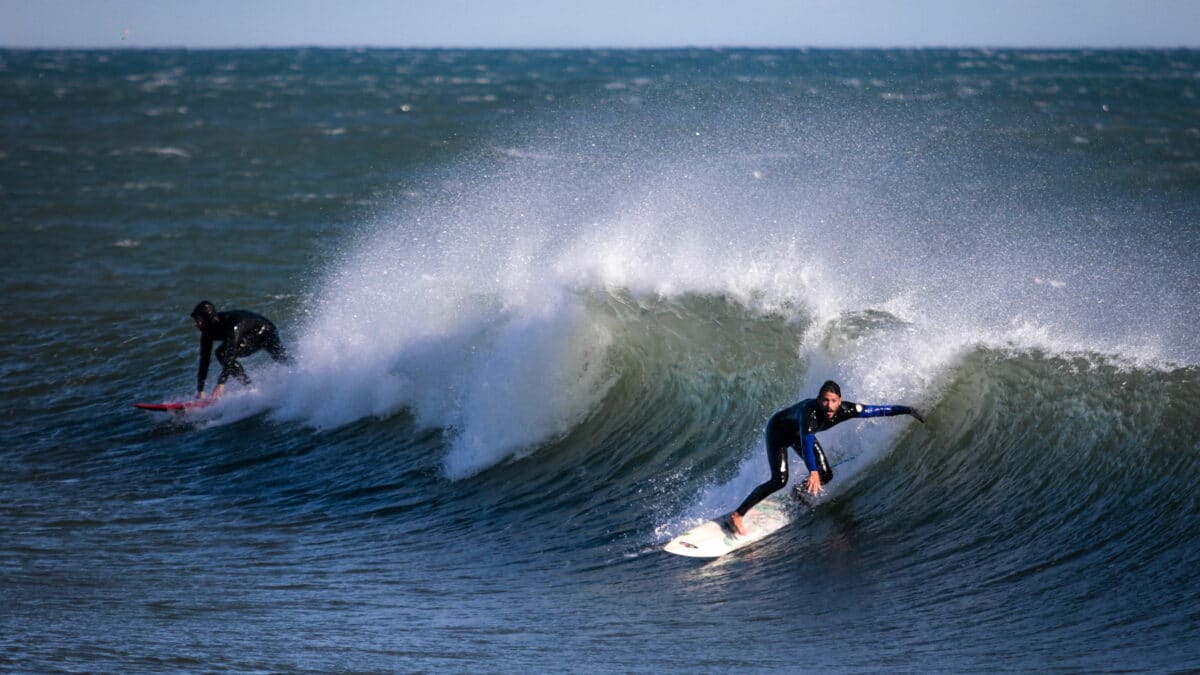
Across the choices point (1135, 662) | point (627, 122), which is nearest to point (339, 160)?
point (627, 122)

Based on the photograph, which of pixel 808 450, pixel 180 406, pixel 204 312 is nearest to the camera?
pixel 808 450

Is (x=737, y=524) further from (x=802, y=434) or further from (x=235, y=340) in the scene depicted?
(x=235, y=340)

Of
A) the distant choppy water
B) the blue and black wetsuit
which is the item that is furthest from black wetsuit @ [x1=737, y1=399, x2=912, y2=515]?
the blue and black wetsuit

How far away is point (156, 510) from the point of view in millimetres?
10195

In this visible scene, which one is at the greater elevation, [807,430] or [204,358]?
[807,430]

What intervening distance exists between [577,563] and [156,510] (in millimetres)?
3778

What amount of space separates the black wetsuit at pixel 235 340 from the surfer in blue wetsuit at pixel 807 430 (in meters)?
6.47

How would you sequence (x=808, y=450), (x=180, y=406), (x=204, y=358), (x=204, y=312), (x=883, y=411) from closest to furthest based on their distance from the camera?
(x=808, y=450) < (x=883, y=411) < (x=204, y=312) < (x=204, y=358) < (x=180, y=406)

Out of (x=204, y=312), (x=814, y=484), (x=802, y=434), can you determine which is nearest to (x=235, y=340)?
(x=204, y=312)

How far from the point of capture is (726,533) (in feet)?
28.7

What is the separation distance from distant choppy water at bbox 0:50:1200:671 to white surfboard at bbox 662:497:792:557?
156 mm

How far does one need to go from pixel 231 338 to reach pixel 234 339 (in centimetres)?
4

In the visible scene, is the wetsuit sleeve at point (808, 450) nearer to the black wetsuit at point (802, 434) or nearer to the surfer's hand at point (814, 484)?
the black wetsuit at point (802, 434)

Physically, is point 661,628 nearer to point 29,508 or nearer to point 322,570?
point 322,570
